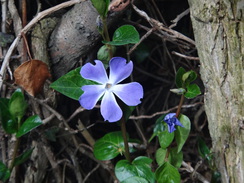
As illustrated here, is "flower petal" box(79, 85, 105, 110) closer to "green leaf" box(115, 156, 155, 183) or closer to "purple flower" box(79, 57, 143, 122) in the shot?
"purple flower" box(79, 57, 143, 122)

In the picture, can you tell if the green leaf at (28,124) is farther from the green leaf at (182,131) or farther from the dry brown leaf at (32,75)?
the green leaf at (182,131)

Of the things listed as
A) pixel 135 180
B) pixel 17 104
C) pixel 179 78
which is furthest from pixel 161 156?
pixel 17 104

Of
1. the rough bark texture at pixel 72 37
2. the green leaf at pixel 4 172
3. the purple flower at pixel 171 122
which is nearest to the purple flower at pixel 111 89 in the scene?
the purple flower at pixel 171 122

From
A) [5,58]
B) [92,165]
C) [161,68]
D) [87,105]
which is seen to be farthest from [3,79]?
[161,68]

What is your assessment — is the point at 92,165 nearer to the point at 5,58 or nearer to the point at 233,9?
the point at 5,58

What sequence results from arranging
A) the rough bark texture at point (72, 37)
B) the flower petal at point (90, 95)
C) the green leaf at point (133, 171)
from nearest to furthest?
the flower petal at point (90, 95) < the green leaf at point (133, 171) < the rough bark texture at point (72, 37)

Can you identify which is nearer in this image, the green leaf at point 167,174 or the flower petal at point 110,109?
the flower petal at point 110,109
